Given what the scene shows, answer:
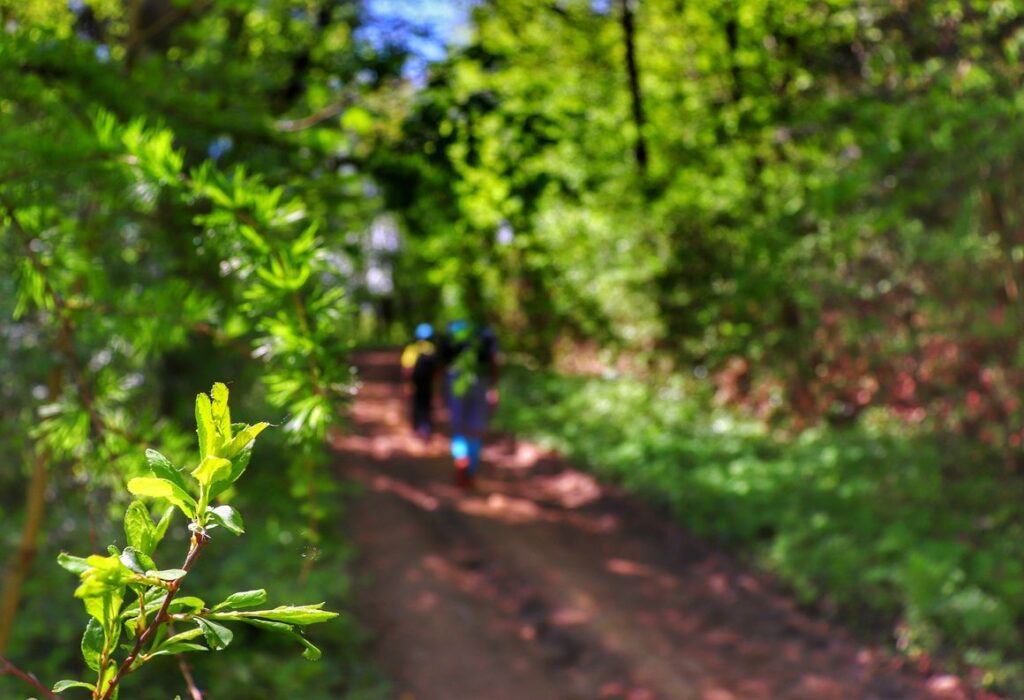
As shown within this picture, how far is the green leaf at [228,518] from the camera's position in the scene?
68 cm

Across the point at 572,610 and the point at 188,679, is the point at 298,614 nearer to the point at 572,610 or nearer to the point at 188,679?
the point at 188,679

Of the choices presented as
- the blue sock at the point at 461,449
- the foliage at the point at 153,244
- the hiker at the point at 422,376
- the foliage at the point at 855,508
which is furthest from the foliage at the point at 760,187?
the blue sock at the point at 461,449

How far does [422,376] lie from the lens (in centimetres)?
1262

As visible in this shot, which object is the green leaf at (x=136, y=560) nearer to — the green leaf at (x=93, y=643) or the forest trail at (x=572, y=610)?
the green leaf at (x=93, y=643)

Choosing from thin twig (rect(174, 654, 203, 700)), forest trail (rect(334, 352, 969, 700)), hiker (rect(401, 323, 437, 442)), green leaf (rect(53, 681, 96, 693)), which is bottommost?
forest trail (rect(334, 352, 969, 700))

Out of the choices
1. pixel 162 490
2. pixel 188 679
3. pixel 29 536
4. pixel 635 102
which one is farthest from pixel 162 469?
pixel 635 102

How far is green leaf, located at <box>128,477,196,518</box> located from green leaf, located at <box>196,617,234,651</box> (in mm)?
80

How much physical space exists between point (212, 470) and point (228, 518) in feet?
0.12

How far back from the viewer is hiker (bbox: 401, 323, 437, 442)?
12.1 meters

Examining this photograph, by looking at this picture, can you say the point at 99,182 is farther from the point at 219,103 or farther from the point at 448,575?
the point at 448,575

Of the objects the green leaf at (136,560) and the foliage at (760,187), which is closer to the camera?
the green leaf at (136,560)

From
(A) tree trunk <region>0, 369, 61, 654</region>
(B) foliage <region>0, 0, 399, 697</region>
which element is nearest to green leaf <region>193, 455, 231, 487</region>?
(B) foliage <region>0, 0, 399, 697</region>

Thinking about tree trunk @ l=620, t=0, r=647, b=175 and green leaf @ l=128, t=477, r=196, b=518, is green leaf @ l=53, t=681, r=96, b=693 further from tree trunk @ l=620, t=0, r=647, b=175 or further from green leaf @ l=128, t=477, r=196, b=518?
tree trunk @ l=620, t=0, r=647, b=175

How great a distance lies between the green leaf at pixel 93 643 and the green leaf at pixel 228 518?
0.46 feet
